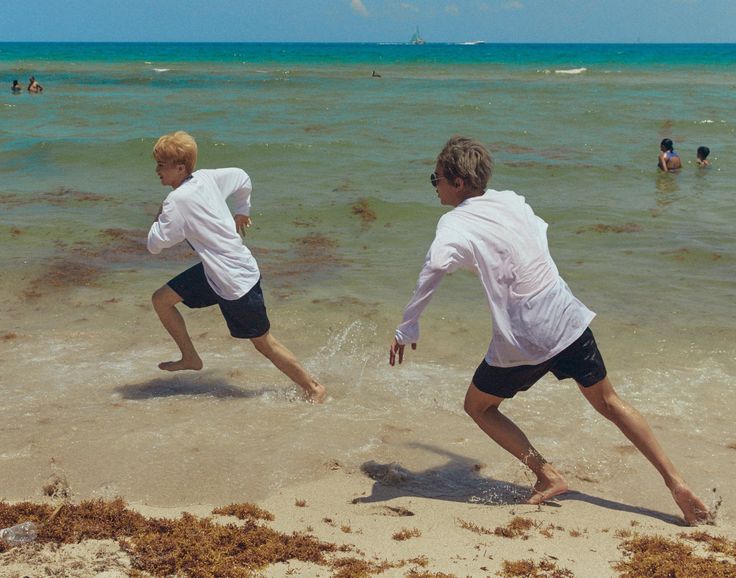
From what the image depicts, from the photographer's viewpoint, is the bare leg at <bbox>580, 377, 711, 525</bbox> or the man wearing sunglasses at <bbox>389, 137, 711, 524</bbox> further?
the bare leg at <bbox>580, 377, 711, 525</bbox>

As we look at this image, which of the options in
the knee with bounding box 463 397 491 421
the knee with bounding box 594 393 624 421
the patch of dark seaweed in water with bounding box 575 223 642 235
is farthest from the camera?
the patch of dark seaweed in water with bounding box 575 223 642 235

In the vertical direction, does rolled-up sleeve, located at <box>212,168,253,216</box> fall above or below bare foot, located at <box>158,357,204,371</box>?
above

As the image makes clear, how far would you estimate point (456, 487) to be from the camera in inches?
179

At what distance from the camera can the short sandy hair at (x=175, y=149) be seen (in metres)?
4.95

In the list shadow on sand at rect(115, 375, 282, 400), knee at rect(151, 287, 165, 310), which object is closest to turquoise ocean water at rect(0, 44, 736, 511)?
shadow on sand at rect(115, 375, 282, 400)

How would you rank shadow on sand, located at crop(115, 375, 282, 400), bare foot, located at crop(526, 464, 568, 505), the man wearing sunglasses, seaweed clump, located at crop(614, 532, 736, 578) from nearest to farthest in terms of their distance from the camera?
seaweed clump, located at crop(614, 532, 736, 578)
the man wearing sunglasses
bare foot, located at crop(526, 464, 568, 505)
shadow on sand, located at crop(115, 375, 282, 400)

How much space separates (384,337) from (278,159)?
9.18 m

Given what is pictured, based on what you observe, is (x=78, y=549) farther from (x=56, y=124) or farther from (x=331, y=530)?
(x=56, y=124)

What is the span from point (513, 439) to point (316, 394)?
1835mm

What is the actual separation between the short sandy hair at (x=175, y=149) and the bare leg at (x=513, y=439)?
2.21 m

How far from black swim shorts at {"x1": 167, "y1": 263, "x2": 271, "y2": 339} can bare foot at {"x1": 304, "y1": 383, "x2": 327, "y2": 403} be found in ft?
1.86

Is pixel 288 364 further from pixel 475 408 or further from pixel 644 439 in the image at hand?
pixel 644 439

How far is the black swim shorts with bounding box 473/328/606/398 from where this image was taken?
383cm

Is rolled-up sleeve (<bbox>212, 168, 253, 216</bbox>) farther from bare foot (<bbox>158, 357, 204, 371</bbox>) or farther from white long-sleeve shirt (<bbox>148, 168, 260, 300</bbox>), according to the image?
bare foot (<bbox>158, 357, 204, 371</bbox>)
